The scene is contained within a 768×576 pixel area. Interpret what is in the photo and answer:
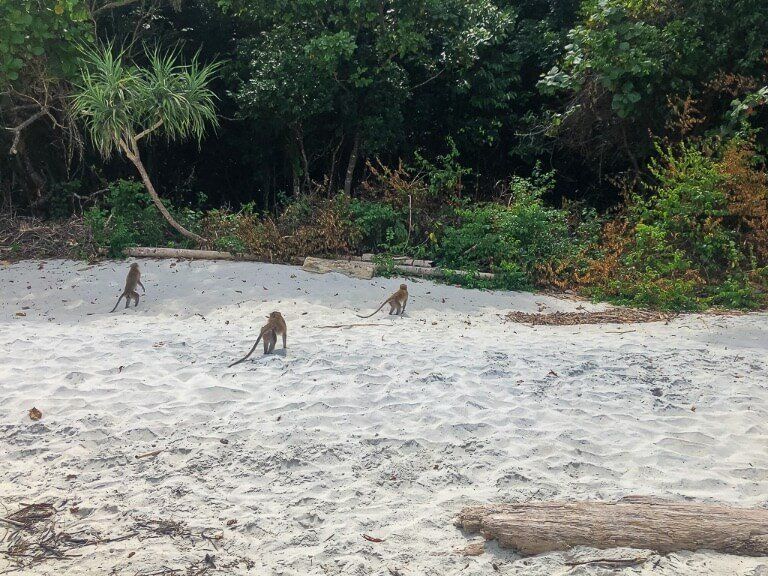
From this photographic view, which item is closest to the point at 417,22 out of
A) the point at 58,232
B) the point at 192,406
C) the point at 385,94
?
the point at 385,94

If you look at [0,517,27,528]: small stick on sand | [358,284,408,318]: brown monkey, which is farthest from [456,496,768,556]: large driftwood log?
[358,284,408,318]: brown monkey

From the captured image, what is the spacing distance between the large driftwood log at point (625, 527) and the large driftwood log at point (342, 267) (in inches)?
274

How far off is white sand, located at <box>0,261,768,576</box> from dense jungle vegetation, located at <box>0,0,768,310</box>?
10.4ft

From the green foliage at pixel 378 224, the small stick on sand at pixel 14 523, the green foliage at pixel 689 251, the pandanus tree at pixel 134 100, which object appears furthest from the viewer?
the green foliage at pixel 378 224

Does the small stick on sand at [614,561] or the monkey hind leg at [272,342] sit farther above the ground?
the monkey hind leg at [272,342]

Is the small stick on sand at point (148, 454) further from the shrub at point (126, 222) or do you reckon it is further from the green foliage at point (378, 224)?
the shrub at point (126, 222)

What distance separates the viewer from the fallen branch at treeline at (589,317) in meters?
8.62

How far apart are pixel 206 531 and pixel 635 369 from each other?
3967mm

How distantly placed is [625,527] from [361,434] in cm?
182

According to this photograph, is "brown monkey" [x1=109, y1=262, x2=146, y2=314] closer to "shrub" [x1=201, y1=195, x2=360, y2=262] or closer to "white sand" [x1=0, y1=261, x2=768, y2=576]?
"white sand" [x1=0, y1=261, x2=768, y2=576]

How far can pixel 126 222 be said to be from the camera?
11938mm

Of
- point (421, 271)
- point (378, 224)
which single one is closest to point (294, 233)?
point (378, 224)

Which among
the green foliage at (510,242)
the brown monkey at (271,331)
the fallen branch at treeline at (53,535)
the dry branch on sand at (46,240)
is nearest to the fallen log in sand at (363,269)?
the green foliage at (510,242)

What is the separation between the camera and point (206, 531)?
3.67 meters
